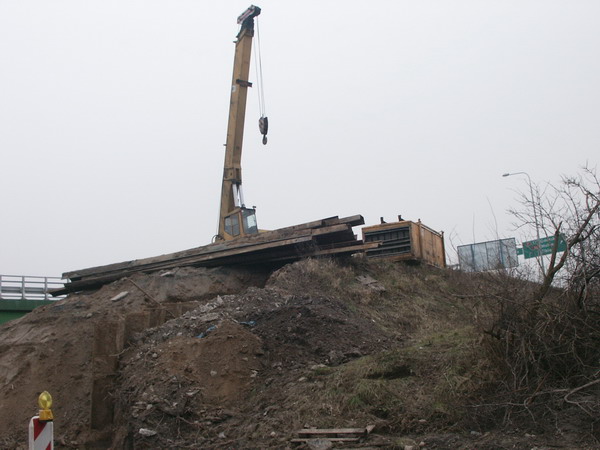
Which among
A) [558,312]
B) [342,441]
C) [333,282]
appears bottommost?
[342,441]

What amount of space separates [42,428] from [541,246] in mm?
5908

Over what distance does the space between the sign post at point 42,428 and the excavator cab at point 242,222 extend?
13235 mm

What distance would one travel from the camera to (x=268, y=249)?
1587 centimetres

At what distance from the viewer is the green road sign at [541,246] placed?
7.61m

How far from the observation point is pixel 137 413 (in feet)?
30.1

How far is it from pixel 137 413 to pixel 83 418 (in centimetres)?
214

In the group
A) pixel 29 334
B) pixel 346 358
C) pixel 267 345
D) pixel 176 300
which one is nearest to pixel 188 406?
pixel 267 345

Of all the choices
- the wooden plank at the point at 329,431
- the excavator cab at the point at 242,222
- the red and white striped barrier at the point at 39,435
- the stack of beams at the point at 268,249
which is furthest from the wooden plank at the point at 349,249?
the red and white striped barrier at the point at 39,435

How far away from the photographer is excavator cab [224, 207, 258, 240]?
62.2 ft

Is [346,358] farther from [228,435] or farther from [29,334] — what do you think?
[29,334]

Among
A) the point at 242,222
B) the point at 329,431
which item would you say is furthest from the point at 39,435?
the point at 242,222

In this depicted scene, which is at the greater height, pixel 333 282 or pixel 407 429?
pixel 333 282

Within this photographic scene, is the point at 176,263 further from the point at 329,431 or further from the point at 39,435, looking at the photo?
the point at 39,435

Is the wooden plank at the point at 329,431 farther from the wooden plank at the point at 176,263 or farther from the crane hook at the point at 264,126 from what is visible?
the crane hook at the point at 264,126
